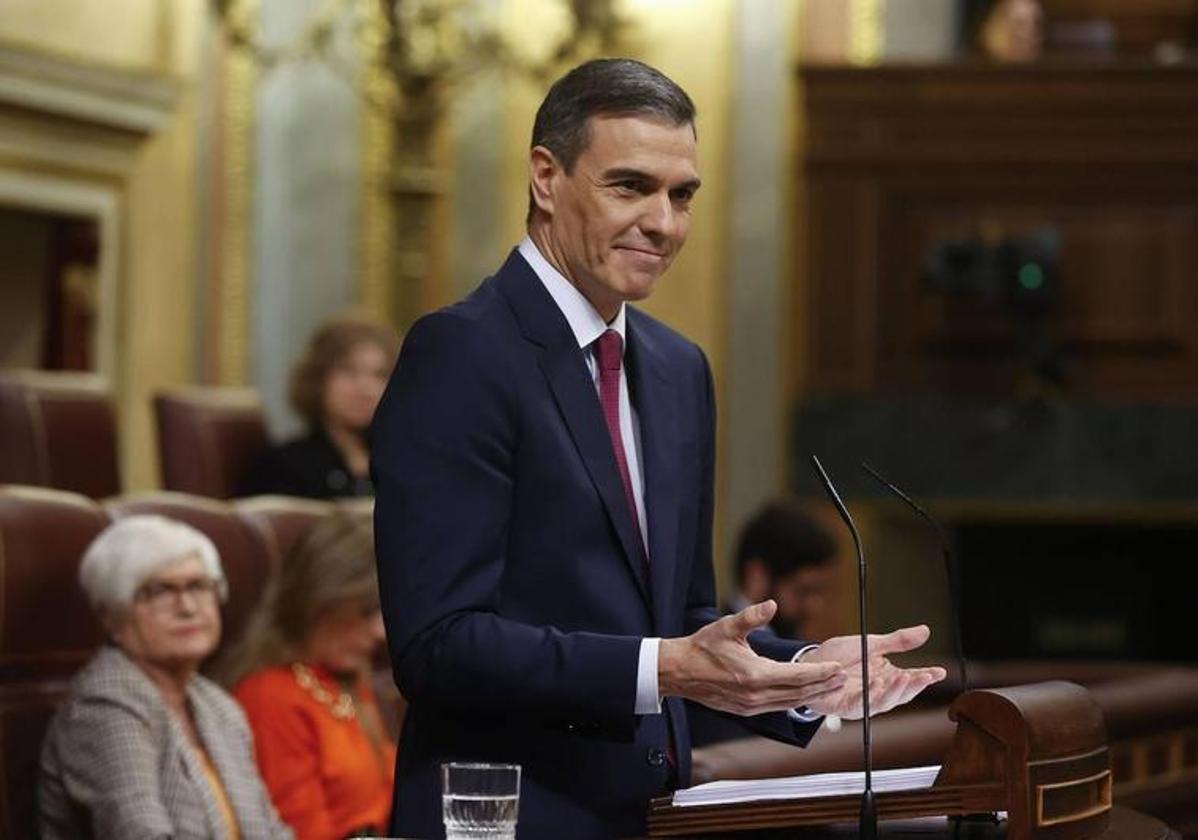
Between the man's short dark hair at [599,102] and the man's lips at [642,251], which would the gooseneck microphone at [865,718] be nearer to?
the man's lips at [642,251]

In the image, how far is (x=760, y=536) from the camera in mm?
4844

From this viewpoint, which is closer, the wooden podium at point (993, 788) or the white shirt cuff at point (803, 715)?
the wooden podium at point (993, 788)

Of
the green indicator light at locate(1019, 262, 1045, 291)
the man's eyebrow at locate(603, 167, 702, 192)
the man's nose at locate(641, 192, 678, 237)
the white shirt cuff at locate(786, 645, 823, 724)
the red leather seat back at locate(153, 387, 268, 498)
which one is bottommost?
the white shirt cuff at locate(786, 645, 823, 724)

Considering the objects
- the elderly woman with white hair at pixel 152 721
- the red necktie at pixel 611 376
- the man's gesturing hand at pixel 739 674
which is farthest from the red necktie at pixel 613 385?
the elderly woman with white hair at pixel 152 721

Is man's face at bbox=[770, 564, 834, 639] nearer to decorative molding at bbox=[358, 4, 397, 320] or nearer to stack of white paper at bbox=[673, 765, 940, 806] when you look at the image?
stack of white paper at bbox=[673, 765, 940, 806]

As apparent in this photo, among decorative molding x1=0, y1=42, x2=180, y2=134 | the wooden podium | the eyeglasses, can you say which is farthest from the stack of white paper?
decorative molding x1=0, y1=42, x2=180, y2=134

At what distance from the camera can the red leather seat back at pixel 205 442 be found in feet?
17.4

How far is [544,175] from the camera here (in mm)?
2135

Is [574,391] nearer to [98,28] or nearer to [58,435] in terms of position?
[58,435]

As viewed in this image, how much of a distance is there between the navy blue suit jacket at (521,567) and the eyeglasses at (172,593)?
1519 mm

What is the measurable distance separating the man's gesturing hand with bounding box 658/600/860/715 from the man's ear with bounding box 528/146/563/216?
0.41 meters

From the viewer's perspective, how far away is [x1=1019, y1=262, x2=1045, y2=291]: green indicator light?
25.0 feet

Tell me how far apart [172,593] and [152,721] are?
0.20m

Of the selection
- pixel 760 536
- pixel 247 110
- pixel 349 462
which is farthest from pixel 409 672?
pixel 247 110
